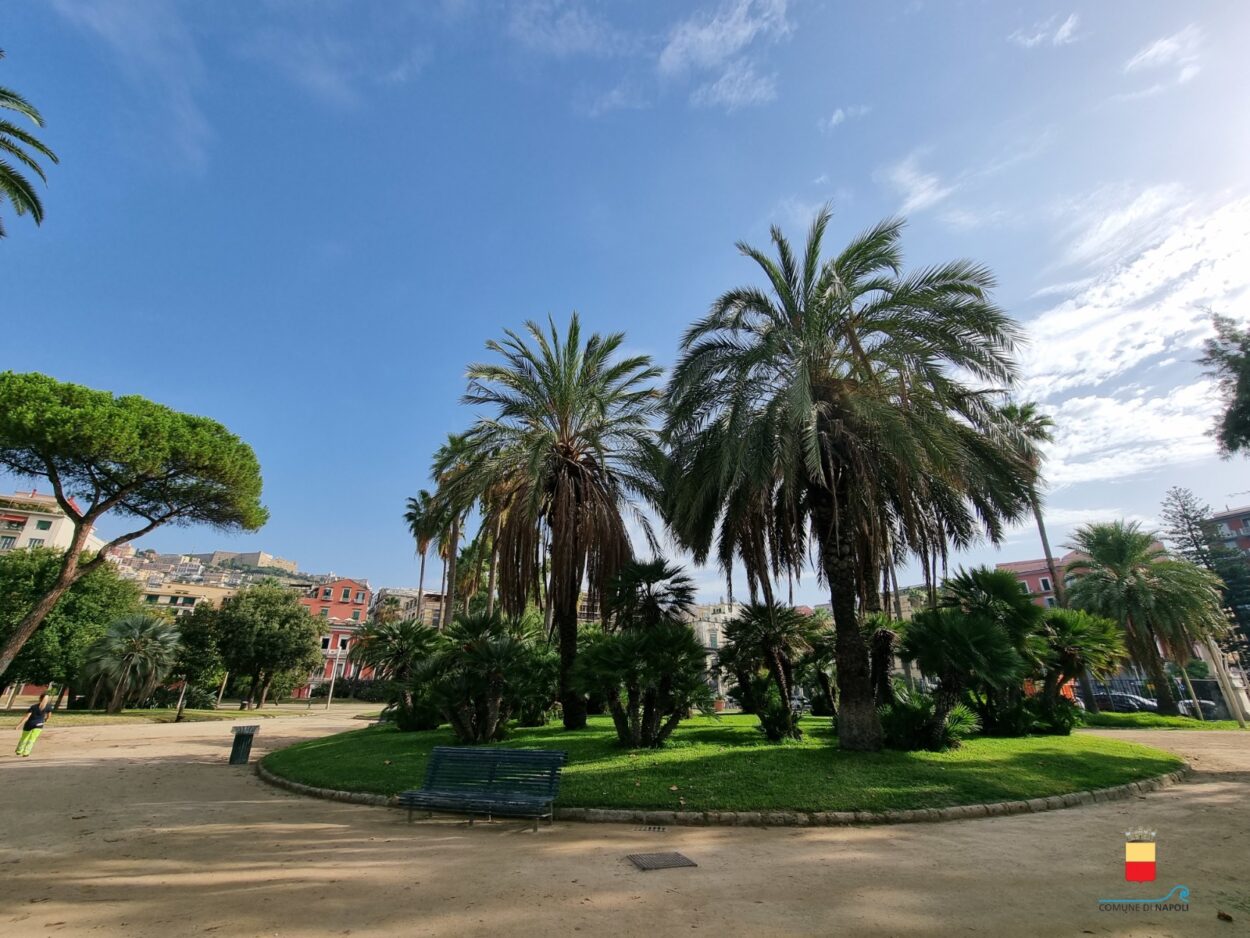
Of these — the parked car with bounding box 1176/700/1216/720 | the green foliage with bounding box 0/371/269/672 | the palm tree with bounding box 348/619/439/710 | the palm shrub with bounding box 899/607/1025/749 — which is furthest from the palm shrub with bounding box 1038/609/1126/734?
the green foliage with bounding box 0/371/269/672

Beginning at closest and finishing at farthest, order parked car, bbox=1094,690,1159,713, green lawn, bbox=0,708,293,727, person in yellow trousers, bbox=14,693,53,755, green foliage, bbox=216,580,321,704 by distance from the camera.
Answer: person in yellow trousers, bbox=14,693,53,755, green lawn, bbox=0,708,293,727, parked car, bbox=1094,690,1159,713, green foliage, bbox=216,580,321,704

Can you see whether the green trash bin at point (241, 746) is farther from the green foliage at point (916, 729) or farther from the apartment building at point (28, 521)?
the apartment building at point (28, 521)

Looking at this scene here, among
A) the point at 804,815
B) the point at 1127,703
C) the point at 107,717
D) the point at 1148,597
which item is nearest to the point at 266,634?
the point at 107,717

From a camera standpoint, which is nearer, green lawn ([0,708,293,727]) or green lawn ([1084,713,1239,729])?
green lawn ([1084,713,1239,729])

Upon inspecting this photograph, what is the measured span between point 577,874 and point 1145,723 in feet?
99.6

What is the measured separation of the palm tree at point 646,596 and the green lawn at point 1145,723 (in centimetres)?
2073

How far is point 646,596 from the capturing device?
52.5ft

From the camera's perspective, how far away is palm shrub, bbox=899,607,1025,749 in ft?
38.5

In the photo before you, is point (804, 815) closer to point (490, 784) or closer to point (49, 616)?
point (490, 784)

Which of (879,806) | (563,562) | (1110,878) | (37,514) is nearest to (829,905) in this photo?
(1110,878)

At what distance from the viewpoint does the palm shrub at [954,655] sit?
1174cm

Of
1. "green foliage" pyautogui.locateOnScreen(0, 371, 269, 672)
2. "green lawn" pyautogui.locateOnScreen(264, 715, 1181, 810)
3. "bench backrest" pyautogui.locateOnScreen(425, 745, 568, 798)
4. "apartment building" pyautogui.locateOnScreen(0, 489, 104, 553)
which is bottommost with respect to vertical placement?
"green lawn" pyautogui.locateOnScreen(264, 715, 1181, 810)

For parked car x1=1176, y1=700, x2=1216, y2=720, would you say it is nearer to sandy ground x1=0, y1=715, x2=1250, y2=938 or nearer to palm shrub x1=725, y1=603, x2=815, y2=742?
palm shrub x1=725, y1=603, x2=815, y2=742

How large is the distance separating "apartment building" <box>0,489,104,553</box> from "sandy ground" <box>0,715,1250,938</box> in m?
Result: 81.0
